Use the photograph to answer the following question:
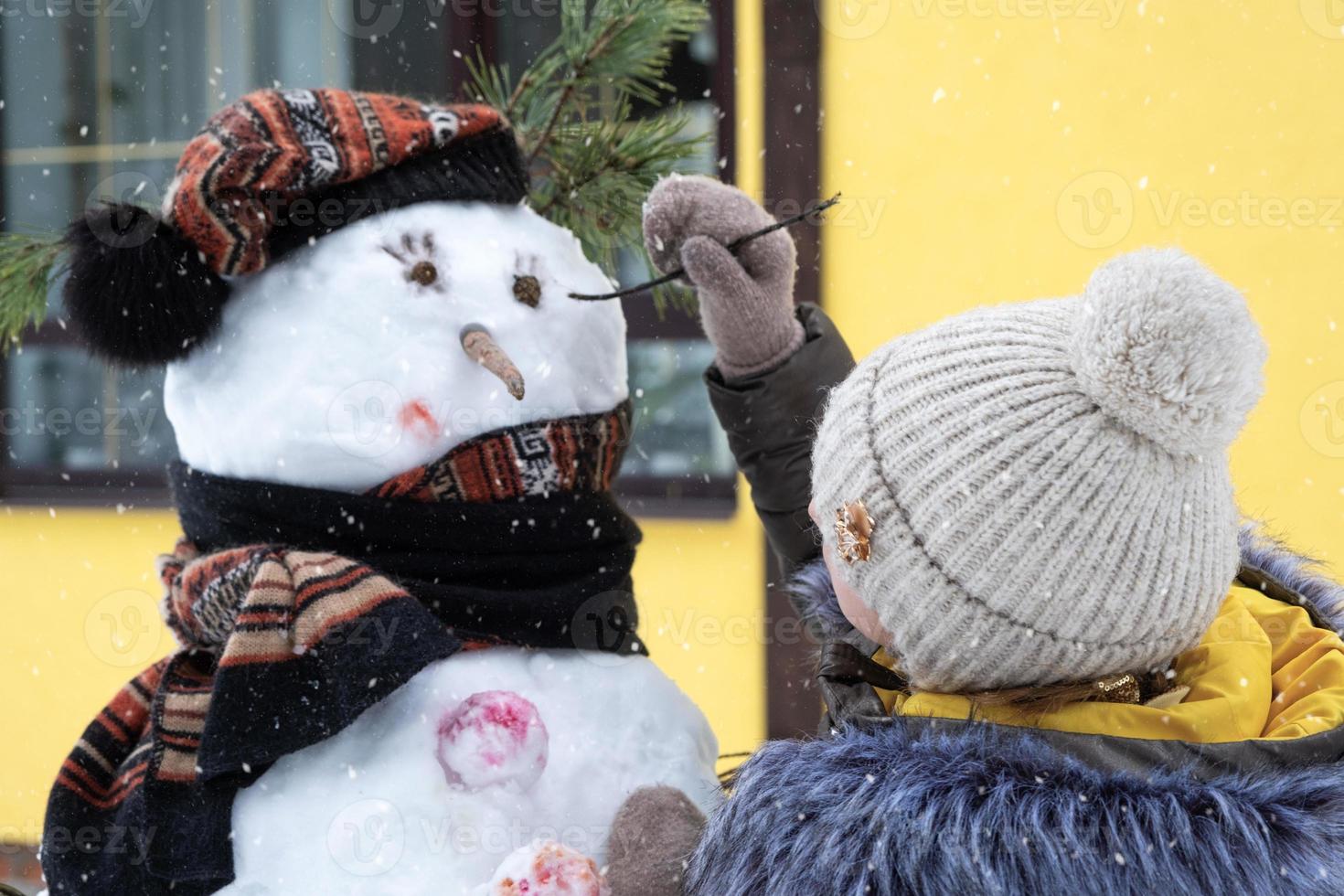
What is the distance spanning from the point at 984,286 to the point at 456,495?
157cm

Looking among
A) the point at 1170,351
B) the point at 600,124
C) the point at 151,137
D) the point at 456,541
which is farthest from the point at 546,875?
the point at 151,137

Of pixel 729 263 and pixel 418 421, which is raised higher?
pixel 729 263

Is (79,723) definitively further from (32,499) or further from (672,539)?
(672,539)

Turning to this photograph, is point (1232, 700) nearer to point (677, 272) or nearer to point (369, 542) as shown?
point (677, 272)

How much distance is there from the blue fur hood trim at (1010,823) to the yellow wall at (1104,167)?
1.67 m

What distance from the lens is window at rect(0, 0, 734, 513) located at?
301 centimetres

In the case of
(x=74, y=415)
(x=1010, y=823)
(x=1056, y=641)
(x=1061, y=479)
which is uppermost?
(x=1061, y=479)

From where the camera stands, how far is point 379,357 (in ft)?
4.78

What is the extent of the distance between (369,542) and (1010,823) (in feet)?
2.78

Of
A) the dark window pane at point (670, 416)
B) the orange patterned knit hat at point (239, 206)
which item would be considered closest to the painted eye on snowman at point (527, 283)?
the orange patterned knit hat at point (239, 206)

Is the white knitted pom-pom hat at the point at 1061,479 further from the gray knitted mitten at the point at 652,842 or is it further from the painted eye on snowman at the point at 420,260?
the painted eye on snowman at the point at 420,260

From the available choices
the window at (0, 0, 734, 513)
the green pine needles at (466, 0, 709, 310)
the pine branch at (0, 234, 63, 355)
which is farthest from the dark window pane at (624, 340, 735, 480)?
the pine branch at (0, 234, 63, 355)

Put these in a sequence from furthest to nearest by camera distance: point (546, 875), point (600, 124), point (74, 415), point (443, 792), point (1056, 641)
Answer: point (74, 415), point (600, 124), point (443, 792), point (546, 875), point (1056, 641)

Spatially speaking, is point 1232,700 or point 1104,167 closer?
point 1232,700
